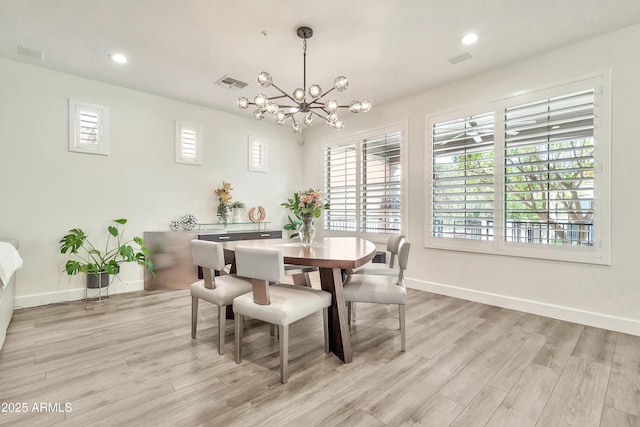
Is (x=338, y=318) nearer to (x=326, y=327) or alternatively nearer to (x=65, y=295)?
(x=326, y=327)

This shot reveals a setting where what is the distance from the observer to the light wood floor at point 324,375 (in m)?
1.68

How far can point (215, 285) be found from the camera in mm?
2521

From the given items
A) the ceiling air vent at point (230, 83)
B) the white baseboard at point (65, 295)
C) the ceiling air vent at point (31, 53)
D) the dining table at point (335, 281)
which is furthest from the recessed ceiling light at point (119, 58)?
the dining table at point (335, 281)

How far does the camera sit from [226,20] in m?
2.68

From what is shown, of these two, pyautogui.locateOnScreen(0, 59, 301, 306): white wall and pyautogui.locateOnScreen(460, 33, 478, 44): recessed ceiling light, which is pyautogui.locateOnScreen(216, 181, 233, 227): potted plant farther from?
pyautogui.locateOnScreen(460, 33, 478, 44): recessed ceiling light

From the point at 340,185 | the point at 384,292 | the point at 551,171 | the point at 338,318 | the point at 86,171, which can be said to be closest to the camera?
the point at 338,318

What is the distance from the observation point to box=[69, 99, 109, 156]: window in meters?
3.82

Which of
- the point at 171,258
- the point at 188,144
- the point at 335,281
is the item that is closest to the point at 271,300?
the point at 335,281

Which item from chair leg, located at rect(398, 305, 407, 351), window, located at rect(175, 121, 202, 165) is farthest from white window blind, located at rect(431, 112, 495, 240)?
window, located at rect(175, 121, 202, 165)

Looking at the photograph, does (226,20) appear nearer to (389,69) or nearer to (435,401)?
(389,69)

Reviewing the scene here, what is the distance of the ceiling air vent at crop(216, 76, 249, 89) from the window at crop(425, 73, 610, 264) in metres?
2.70

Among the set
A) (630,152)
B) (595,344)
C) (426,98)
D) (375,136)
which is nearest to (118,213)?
(375,136)

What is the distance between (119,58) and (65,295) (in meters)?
2.99

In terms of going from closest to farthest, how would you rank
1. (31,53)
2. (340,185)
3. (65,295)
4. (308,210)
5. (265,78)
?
(265,78)
(308,210)
(31,53)
(65,295)
(340,185)
